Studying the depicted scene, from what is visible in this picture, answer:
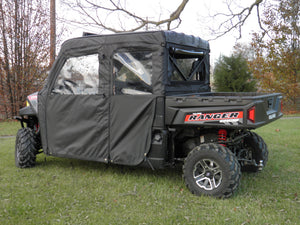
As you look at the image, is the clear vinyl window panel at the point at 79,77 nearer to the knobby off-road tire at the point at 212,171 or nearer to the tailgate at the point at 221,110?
the tailgate at the point at 221,110

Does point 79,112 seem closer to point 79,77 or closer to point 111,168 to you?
point 79,77

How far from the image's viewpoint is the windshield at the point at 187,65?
4828 mm

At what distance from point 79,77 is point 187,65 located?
1.75 meters

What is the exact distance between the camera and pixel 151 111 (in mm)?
4590

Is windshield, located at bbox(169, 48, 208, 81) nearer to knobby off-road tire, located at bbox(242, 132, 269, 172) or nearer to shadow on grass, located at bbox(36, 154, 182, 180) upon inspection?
knobby off-road tire, located at bbox(242, 132, 269, 172)

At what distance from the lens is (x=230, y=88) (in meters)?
15.4

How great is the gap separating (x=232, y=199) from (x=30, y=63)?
13327 mm

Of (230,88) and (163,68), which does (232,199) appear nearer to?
(163,68)

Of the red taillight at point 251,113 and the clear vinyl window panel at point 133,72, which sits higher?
the clear vinyl window panel at point 133,72

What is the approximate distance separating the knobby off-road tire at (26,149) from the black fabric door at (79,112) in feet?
1.52

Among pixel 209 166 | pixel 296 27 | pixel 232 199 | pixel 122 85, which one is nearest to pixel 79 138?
pixel 122 85

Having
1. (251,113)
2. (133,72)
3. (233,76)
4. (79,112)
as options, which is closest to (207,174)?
(251,113)

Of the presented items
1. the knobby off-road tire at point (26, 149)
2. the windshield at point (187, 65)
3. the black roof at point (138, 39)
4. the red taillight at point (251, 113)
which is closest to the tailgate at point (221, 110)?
the red taillight at point (251, 113)

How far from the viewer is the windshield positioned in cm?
483
